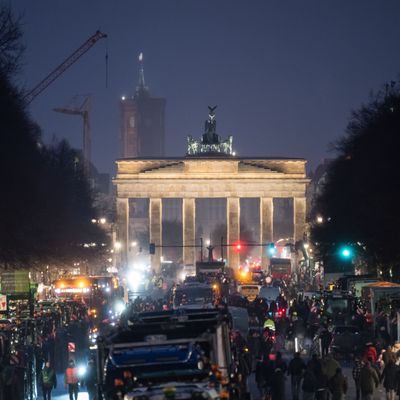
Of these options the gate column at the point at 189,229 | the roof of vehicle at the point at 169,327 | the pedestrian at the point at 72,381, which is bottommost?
the pedestrian at the point at 72,381

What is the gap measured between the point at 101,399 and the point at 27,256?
2968 centimetres

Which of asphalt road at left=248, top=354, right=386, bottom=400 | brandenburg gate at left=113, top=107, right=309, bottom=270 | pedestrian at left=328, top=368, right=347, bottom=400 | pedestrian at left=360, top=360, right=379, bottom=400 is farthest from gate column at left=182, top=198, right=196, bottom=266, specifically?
pedestrian at left=328, top=368, right=347, bottom=400

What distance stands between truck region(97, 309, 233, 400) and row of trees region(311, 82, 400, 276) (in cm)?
3667

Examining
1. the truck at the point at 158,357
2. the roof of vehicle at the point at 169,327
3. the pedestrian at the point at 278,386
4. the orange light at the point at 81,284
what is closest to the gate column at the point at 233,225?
A: the orange light at the point at 81,284

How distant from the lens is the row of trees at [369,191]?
58.5 metres

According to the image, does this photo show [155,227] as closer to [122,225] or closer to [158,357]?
[122,225]

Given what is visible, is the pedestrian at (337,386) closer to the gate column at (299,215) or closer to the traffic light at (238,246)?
the traffic light at (238,246)

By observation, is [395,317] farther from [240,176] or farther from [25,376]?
[240,176]

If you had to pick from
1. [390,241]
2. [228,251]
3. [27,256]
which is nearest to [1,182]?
[27,256]

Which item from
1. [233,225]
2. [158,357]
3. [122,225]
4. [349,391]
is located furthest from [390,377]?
[233,225]

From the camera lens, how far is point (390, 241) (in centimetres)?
5909

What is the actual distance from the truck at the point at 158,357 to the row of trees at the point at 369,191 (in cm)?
3667

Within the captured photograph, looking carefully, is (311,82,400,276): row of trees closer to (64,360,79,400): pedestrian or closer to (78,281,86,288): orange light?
(78,281,86,288): orange light


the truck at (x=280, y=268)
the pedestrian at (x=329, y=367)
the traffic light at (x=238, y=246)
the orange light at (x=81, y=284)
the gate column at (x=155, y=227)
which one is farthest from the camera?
the gate column at (x=155, y=227)
